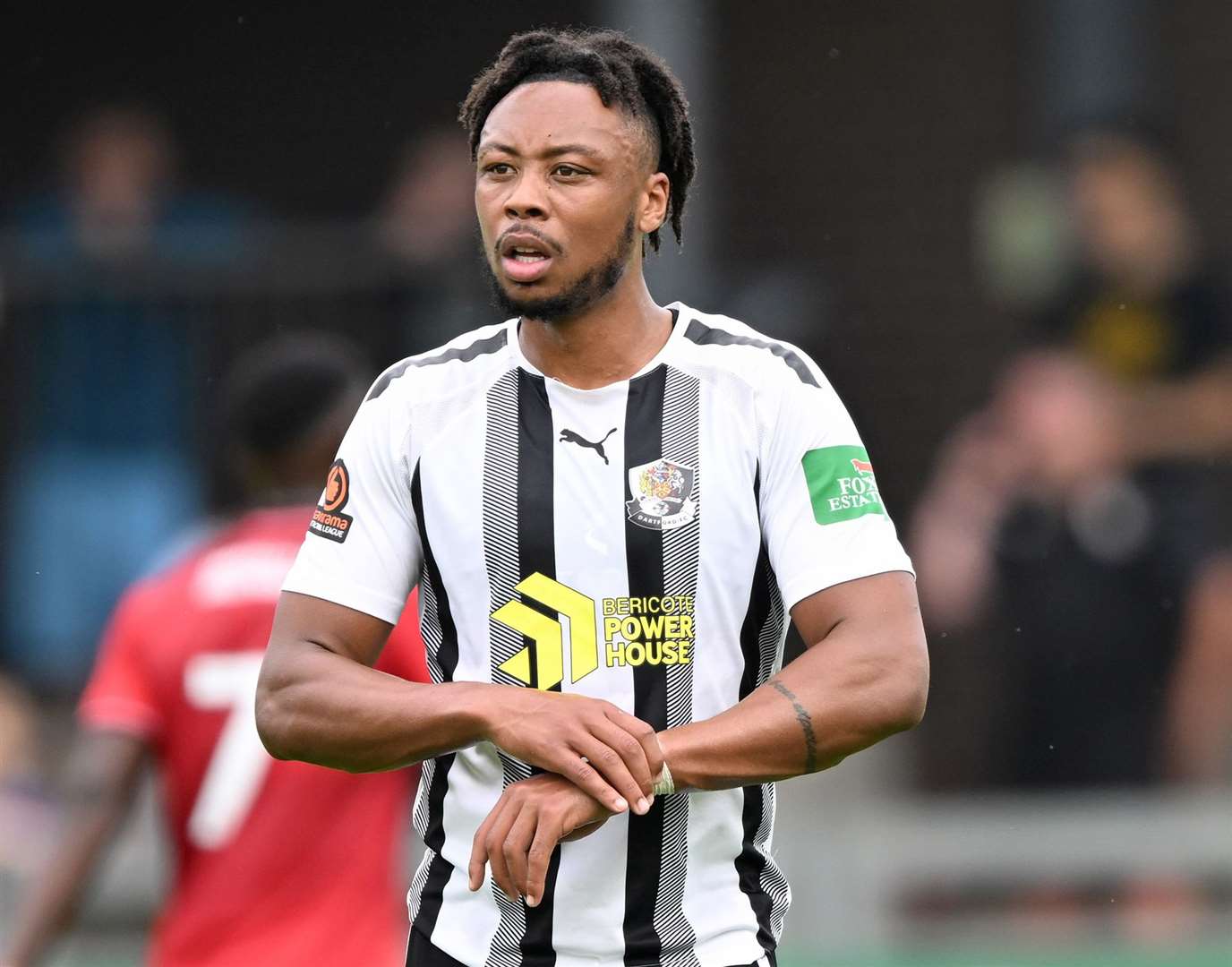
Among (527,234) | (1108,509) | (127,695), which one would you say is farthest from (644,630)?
(1108,509)

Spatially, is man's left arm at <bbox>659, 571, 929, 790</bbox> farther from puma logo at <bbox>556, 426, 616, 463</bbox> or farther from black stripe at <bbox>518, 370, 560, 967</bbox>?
puma logo at <bbox>556, 426, 616, 463</bbox>

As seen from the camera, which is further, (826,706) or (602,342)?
(602,342)

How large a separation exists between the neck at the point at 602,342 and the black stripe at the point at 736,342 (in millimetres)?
83

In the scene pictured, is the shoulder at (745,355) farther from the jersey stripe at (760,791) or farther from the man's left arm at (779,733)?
the man's left arm at (779,733)

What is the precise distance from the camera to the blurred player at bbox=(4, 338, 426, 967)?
5133 mm

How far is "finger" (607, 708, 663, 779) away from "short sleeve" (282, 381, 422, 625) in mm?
491

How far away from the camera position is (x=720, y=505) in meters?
3.73

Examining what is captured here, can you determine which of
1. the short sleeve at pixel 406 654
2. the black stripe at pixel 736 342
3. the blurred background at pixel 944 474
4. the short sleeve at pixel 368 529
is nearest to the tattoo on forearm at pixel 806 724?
the black stripe at pixel 736 342

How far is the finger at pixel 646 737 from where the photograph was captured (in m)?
3.48

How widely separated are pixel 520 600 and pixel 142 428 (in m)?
5.99

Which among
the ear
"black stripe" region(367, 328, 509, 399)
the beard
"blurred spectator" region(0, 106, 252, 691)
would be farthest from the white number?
"blurred spectator" region(0, 106, 252, 691)

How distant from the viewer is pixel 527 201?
144 inches

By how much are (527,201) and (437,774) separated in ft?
3.24

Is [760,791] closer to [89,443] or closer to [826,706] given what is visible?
[826,706]
